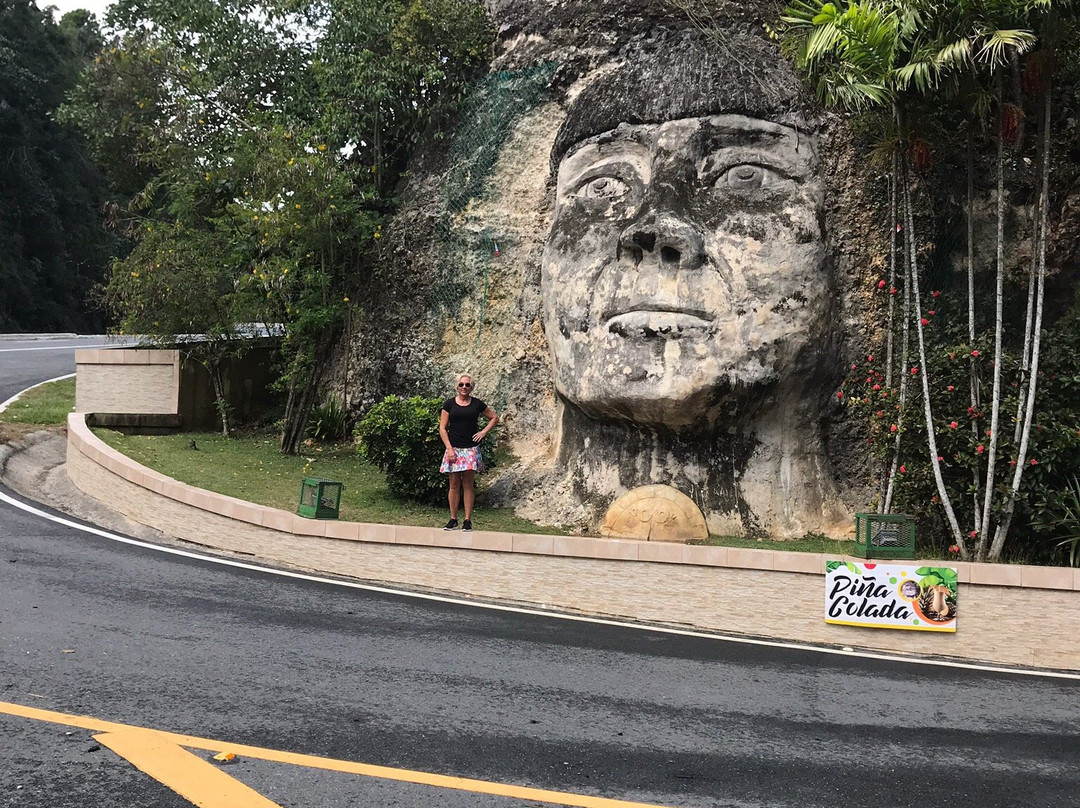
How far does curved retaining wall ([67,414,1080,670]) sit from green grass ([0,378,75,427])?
22.2ft

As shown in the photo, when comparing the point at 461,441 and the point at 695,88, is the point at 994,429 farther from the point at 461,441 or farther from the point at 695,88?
the point at 461,441

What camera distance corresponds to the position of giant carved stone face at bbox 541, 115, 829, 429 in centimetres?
1297

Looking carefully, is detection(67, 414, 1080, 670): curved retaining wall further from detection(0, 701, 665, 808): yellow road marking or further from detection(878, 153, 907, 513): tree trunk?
detection(0, 701, 665, 808): yellow road marking

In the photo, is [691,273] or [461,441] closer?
[461,441]

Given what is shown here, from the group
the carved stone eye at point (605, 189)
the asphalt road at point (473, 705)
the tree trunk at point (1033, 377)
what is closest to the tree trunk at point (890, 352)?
the tree trunk at point (1033, 377)

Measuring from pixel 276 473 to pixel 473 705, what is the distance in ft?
29.5

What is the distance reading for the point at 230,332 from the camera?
18594mm

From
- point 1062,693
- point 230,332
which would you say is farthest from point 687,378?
point 230,332

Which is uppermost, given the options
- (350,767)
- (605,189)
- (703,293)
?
(605,189)

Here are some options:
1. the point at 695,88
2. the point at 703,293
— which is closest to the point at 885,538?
the point at 703,293

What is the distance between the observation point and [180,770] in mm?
5926

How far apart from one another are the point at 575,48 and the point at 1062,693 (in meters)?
11.9

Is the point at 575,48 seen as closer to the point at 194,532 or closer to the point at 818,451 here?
the point at 818,451

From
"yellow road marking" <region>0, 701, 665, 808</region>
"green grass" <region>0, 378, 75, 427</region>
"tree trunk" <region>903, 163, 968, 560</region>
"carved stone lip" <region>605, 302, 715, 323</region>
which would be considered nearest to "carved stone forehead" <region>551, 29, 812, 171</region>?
"tree trunk" <region>903, 163, 968, 560</region>
